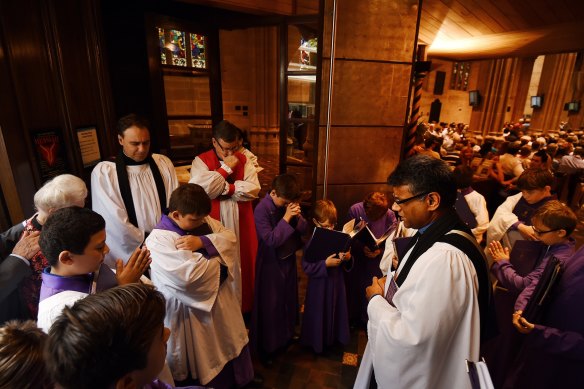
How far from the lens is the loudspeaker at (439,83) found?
71.3ft

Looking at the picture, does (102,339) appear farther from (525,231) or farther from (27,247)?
(525,231)

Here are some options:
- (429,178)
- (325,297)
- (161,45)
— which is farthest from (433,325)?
(161,45)

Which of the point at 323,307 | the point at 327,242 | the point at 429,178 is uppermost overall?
the point at 429,178

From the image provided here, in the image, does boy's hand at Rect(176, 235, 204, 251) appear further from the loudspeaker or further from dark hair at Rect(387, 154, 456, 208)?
the loudspeaker

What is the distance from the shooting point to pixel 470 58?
19.9ft

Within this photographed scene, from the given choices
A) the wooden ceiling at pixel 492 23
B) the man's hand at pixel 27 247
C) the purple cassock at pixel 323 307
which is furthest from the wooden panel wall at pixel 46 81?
the purple cassock at pixel 323 307

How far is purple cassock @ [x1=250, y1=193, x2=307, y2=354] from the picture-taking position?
267 centimetres

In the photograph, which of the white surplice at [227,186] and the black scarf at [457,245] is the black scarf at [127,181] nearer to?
the white surplice at [227,186]

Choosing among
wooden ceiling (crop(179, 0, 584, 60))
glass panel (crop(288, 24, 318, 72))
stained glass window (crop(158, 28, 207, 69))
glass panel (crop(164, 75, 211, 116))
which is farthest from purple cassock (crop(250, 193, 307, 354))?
stained glass window (crop(158, 28, 207, 69))

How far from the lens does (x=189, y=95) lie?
541 cm

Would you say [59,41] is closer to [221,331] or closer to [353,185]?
[221,331]

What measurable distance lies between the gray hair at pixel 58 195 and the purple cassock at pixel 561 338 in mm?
2898

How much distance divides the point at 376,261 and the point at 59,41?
12.3ft

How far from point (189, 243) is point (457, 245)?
144cm
